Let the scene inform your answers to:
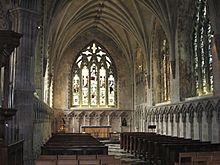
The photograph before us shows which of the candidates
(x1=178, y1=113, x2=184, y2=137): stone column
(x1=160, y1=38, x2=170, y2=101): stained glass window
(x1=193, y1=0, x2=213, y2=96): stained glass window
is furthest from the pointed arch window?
(x1=193, y1=0, x2=213, y2=96): stained glass window

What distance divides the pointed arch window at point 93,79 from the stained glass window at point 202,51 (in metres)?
13.7

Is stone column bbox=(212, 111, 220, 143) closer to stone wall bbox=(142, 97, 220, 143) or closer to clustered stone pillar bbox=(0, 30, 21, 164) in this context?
stone wall bbox=(142, 97, 220, 143)

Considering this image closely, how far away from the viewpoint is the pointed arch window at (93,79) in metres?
31.0

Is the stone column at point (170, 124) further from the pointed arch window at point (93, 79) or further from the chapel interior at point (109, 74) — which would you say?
the pointed arch window at point (93, 79)

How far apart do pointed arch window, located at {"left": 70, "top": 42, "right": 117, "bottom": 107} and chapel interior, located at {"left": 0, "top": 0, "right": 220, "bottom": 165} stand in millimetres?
95

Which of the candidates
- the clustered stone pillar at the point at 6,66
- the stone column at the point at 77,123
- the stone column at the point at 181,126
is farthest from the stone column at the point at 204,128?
the stone column at the point at 77,123

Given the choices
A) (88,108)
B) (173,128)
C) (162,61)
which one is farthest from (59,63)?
(173,128)

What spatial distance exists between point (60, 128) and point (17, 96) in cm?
1847

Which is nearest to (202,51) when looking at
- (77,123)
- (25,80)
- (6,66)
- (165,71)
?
(165,71)

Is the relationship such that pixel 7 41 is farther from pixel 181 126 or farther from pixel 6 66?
pixel 181 126

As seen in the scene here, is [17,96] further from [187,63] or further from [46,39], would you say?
[187,63]

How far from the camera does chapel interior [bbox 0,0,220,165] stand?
37.8ft

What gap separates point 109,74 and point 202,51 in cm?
1490

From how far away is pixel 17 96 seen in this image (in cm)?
1150
